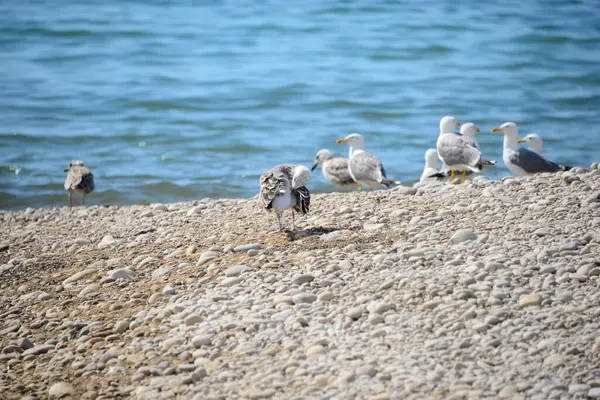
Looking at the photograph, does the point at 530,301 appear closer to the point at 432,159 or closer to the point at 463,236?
the point at 463,236

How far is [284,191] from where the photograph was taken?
24.3ft

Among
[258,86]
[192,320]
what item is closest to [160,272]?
[192,320]

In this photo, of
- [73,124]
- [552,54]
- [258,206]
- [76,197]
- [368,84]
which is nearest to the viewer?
[258,206]

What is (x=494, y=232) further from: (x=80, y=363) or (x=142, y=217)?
(x=142, y=217)

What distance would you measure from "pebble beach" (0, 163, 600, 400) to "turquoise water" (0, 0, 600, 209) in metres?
5.32

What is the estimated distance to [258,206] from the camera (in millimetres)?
9188

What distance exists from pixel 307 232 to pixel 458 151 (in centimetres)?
353

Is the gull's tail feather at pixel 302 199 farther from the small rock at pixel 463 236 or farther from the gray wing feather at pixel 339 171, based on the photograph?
the gray wing feather at pixel 339 171

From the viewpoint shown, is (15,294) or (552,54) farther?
(552,54)

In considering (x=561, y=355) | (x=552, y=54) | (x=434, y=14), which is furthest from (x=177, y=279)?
(x=434, y=14)

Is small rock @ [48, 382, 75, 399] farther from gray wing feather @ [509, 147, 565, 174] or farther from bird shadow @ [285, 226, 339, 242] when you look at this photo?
gray wing feather @ [509, 147, 565, 174]

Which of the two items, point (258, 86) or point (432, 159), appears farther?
point (258, 86)

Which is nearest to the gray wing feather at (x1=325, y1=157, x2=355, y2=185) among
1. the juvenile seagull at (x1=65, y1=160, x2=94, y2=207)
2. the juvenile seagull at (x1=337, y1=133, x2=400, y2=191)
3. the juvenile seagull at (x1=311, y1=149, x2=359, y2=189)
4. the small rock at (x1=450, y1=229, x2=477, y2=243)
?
the juvenile seagull at (x1=311, y1=149, x2=359, y2=189)

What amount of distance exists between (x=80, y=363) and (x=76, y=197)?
24.5ft
